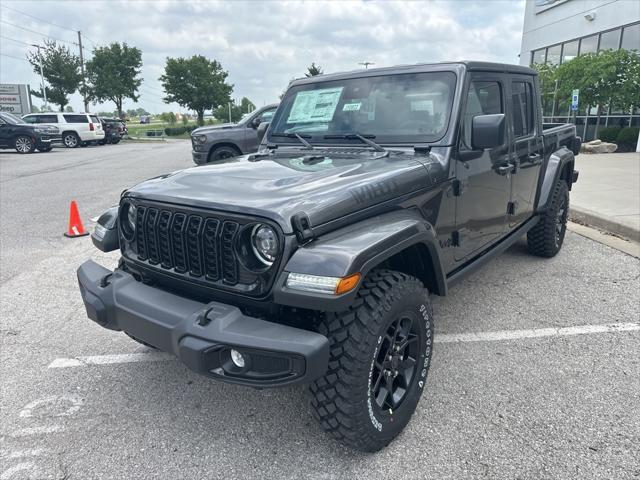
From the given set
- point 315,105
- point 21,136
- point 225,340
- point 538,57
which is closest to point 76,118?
point 21,136

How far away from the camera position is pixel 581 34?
2023cm

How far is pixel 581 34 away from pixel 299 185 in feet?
73.8

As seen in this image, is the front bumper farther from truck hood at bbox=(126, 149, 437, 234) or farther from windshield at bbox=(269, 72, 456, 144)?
windshield at bbox=(269, 72, 456, 144)

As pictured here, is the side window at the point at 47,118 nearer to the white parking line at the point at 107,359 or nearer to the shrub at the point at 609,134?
the shrub at the point at 609,134

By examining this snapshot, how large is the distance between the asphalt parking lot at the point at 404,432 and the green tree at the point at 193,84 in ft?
170

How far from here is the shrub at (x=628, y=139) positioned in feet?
54.3

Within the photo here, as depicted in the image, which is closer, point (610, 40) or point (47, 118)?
point (610, 40)

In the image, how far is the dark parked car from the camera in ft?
35.1

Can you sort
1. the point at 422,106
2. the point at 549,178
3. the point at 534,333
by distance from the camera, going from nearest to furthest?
the point at 422,106
the point at 534,333
the point at 549,178

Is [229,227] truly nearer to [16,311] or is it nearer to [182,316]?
[182,316]

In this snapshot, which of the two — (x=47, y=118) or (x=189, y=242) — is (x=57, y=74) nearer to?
(x=47, y=118)

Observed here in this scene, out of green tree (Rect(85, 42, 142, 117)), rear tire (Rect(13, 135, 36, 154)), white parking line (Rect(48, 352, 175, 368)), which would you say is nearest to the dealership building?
white parking line (Rect(48, 352, 175, 368))

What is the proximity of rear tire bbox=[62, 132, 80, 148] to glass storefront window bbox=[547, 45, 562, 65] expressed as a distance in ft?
76.2

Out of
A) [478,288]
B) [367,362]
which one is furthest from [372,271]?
[478,288]
